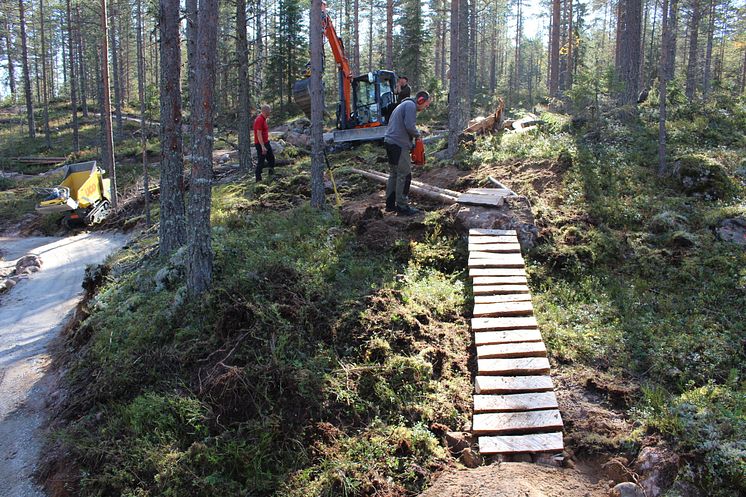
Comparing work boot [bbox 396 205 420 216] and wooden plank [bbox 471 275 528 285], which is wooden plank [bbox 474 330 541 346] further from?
work boot [bbox 396 205 420 216]

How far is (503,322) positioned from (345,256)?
2.85 meters

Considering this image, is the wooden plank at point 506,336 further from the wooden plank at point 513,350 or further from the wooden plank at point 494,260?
the wooden plank at point 494,260

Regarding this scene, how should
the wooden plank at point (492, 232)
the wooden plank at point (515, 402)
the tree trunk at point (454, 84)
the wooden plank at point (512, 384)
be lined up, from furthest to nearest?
Result: the tree trunk at point (454, 84) < the wooden plank at point (492, 232) < the wooden plank at point (512, 384) < the wooden plank at point (515, 402)

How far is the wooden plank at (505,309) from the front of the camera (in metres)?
6.39

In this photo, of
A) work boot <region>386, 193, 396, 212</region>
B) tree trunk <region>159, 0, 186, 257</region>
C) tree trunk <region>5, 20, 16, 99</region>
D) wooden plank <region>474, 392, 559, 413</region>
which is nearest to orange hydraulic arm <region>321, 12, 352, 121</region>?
tree trunk <region>159, 0, 186, 257</region>

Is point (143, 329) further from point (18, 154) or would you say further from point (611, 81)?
point (18, 154)

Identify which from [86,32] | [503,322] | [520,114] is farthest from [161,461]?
[86,32]

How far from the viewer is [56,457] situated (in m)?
5.08

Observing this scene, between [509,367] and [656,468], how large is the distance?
63.3 inches

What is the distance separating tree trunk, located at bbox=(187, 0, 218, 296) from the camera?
606cm

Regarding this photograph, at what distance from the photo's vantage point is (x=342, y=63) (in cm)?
1659

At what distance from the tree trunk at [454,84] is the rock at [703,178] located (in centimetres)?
594

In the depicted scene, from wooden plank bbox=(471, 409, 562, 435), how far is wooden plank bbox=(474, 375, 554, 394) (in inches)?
12.7

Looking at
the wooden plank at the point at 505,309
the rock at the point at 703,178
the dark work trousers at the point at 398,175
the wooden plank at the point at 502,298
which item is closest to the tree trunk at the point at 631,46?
the rock at the point at 703,178
